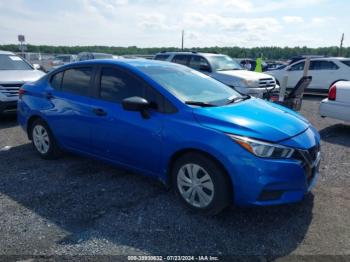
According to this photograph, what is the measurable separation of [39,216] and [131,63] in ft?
7.26

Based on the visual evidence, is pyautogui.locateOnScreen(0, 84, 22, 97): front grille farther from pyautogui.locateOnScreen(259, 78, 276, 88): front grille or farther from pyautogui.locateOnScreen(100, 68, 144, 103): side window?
pyautogui.locateOnScreen(259, 78, 276, 88): front grille

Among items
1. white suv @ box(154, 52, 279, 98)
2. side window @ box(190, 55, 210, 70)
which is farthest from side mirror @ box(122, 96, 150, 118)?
side window @ box(190, 55, 210, 70)

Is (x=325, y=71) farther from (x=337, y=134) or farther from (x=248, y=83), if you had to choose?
(x=337, y=134)

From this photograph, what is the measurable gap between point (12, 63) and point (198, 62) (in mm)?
5742

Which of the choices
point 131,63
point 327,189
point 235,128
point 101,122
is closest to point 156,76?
point 131,63

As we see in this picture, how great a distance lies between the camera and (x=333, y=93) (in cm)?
746

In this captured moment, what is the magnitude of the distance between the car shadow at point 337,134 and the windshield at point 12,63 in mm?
8066

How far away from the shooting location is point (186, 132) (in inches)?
138

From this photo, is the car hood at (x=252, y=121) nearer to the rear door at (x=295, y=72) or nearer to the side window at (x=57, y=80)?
the side window at (x=57, y=80)

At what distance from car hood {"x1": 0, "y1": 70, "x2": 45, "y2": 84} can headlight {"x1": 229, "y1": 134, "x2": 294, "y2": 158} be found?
6740 millimetres

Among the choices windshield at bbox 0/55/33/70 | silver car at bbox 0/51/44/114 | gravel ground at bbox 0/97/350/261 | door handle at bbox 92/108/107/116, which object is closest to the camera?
gravel ground at bbox 0/97/350/261

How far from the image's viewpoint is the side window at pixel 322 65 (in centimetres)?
1371

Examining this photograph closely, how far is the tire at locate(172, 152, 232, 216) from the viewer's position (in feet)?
11.1

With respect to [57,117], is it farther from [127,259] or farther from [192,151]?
[127,259]
